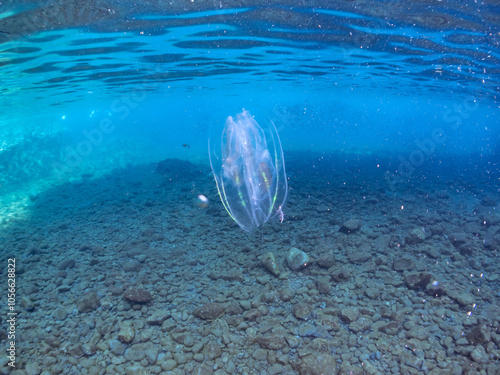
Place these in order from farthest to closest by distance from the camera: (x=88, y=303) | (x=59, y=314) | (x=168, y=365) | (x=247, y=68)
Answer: (x=247, y=68)
(x=88, y=303)
(x=59, y=314)
(x=168, y=365)

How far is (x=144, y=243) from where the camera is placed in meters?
6.91

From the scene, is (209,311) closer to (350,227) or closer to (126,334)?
(126,334)

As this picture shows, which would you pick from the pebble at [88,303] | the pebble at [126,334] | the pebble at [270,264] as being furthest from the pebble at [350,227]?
the pebble at [88,303]

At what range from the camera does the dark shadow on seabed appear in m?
3.71

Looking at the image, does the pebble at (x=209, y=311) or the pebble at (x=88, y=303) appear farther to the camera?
the pebble at (x=88, y=303)

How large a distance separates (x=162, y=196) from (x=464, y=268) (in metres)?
9.33

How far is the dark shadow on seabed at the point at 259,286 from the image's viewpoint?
3715 millimetres

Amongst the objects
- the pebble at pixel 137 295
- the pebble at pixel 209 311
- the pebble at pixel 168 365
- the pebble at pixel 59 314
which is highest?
the pebble at pixel 168 365

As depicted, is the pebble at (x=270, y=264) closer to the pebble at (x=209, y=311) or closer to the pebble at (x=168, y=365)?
the pebble at (x=209, y=311)

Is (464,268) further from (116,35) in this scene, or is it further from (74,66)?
(74,66)

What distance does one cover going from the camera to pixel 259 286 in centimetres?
509

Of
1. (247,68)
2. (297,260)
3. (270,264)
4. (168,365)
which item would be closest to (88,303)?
(168,365)

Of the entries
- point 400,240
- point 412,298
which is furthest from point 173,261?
point 400,240

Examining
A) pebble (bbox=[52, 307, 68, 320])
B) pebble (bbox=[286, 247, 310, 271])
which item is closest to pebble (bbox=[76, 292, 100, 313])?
pebble (bbox=[52, 307, 68, 320])
